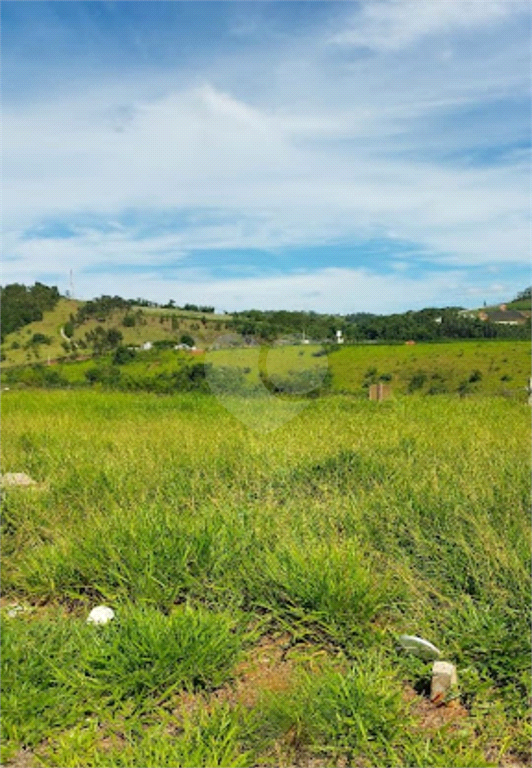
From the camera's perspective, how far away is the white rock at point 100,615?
3.47m

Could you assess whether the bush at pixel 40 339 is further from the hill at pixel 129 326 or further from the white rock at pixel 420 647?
the white rock at pixel 420 647

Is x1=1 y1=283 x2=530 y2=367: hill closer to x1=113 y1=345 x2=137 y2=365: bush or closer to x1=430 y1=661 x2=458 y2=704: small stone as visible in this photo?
x1=113 y1=345 x2=137 y2=365: bush

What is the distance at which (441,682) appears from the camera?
2.91 metres

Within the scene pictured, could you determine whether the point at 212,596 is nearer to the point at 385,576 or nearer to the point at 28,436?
the point at 385,576

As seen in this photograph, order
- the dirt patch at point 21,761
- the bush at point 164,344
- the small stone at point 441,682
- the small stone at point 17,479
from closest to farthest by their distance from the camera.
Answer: the dirt patch at point 21,761 < the small stone at point 441,682 < the small stone at point 17,479 < the bush at point 164,344

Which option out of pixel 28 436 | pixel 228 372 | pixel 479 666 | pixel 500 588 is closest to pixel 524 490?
pixel 500 588

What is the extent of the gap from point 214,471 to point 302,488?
2.93 feet

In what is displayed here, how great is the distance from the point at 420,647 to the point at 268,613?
836 mm

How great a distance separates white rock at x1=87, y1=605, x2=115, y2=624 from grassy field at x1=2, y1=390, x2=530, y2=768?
7 cm

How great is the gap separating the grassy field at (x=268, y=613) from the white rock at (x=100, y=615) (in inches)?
2.9

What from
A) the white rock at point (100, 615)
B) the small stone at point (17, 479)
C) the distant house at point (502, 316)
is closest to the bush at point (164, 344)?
the distant house at point (502, 316)

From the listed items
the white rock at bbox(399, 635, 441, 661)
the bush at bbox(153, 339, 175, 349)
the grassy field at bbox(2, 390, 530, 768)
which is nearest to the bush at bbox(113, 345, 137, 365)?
the bush at bbox(153, 339, 175, 349)

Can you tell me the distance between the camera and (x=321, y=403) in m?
16.0

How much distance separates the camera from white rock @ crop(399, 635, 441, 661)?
10.2 feet
